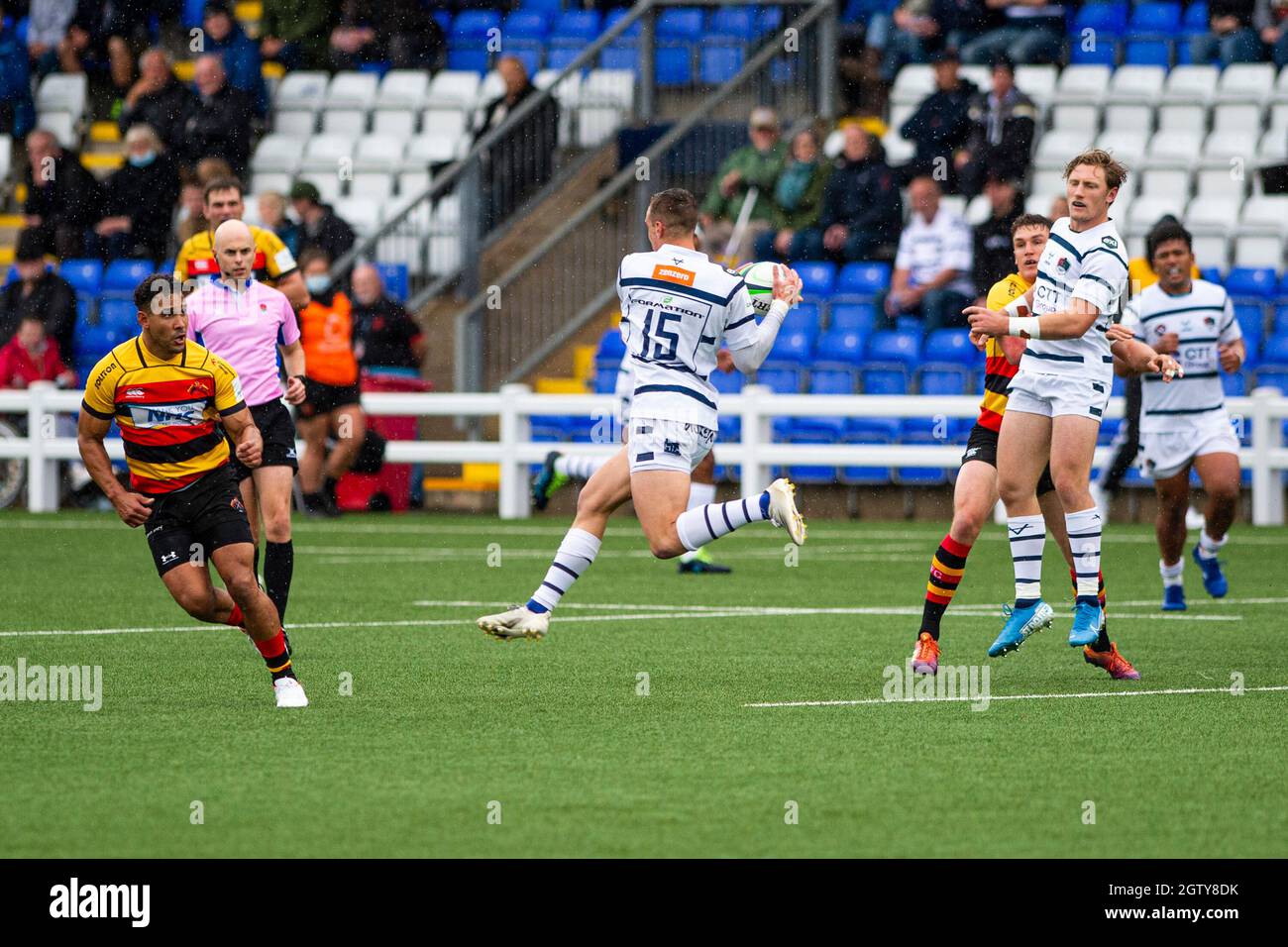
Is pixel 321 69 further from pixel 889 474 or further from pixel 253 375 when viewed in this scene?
pixel 253 375

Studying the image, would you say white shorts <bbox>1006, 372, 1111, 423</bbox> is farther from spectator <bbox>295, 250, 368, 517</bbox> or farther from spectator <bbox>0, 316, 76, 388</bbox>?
spectator <bbox>0, 316, 76, 388</bbox>

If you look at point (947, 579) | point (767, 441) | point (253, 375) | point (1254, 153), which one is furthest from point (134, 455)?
point (1254, 153)

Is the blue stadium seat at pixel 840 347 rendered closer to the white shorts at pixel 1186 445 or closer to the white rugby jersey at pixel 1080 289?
the white shorts at pixel 1186 445

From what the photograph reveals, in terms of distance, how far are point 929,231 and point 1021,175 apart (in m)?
1.50

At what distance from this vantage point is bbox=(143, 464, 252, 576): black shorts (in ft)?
31.0

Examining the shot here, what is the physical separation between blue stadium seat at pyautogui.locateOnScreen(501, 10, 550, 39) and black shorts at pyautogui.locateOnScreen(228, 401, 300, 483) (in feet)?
54.5

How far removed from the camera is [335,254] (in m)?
23.8

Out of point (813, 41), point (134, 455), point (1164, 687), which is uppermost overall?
point (813, 41)

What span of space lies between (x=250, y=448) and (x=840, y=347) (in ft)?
45.0

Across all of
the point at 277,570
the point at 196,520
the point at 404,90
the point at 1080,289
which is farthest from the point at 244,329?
the point at 404,90

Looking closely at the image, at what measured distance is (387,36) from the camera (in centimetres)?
2861

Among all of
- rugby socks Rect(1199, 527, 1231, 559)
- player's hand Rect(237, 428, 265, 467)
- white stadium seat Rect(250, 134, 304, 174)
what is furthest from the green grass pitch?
white stadium seat Rect(250, 134, 304, 174)
